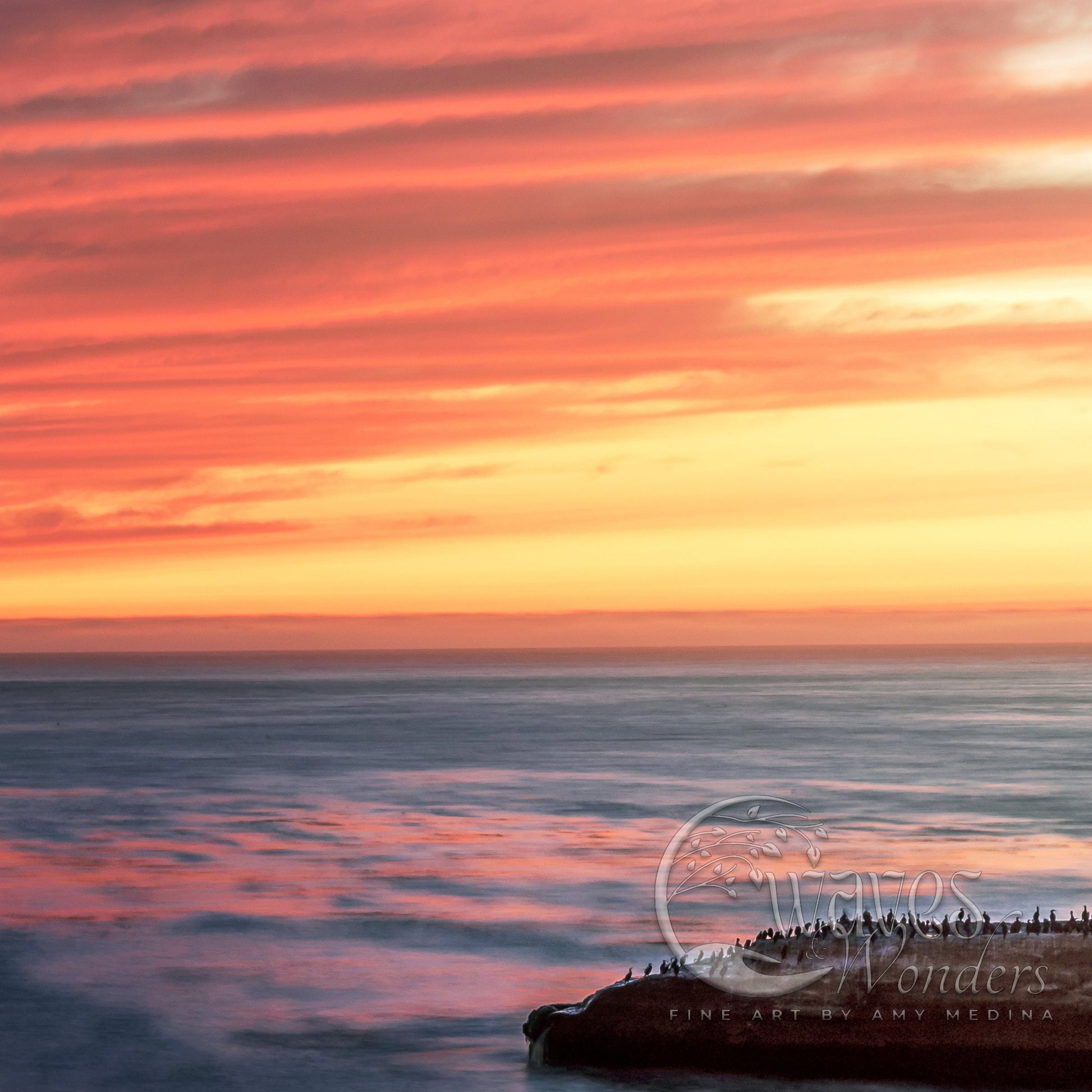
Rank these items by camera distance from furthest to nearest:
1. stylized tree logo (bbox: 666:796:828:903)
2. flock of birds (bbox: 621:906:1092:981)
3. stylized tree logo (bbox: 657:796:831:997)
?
stylized tree logo (bbox: 666:796:828:903)
flock of birds (bbox: 621:906:1092:981)
stylized tree logo (bbox: 657:796:831:997)

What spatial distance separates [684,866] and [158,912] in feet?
48.3

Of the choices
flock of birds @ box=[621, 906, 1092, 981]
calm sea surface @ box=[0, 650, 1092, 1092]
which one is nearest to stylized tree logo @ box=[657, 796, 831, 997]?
flock of birds @ box=[621, 906, 1092, 981]

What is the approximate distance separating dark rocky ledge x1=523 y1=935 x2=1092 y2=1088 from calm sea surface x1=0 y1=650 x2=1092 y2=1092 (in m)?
0.51

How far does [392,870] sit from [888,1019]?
23572 mm

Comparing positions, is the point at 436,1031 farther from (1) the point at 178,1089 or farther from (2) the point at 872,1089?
(2) the point at 872,1089

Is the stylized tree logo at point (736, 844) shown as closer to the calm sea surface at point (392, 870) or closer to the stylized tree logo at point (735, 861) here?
the stylized tree logo at point (735, 861)

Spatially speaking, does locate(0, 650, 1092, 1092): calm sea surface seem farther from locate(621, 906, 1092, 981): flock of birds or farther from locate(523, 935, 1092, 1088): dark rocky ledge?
locate(621, 906, 1092, 981): flock of birds

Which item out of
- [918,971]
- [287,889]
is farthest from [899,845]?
[918,971]

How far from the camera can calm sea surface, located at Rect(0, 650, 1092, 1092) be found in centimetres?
2445

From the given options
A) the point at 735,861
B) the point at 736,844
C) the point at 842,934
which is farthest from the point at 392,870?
the point at 842,934

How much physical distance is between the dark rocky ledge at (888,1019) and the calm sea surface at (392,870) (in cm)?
51

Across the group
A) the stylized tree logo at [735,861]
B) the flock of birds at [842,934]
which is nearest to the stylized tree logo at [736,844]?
the stylized tree logo at [735,861]

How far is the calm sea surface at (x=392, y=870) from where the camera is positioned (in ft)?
80.2

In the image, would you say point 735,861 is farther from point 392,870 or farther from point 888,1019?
point 888,1019
